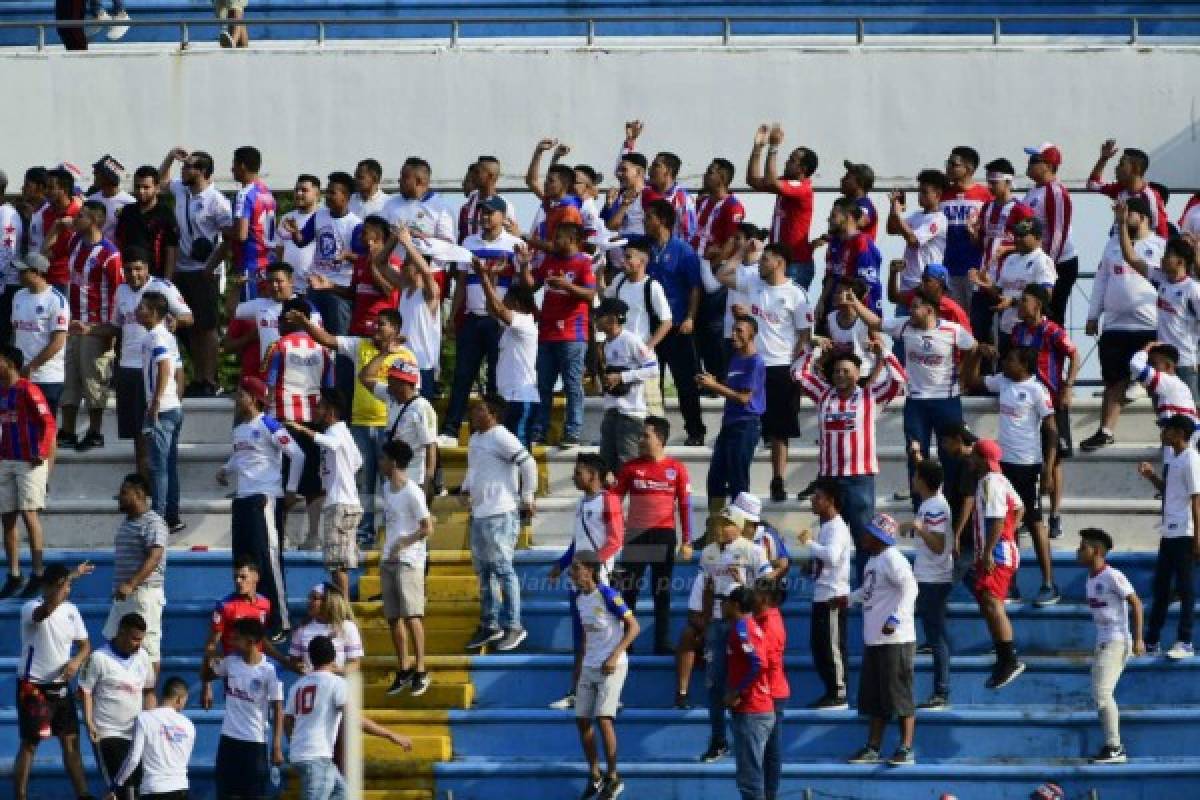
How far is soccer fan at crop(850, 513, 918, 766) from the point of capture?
17391mm

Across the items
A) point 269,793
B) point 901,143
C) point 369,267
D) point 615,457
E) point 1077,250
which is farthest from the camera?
point 901,143

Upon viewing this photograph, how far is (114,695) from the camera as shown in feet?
58.2

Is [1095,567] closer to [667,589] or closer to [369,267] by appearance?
[667,589]

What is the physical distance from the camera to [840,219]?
805 inches

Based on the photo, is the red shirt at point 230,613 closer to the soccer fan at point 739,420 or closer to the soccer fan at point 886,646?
the soccer fan at point 739,420

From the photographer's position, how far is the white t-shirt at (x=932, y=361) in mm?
19312

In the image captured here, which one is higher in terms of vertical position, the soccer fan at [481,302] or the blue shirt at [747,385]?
→ the soccer fan at [481,302]

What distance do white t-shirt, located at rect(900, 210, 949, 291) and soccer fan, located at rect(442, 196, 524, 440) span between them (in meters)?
3.00

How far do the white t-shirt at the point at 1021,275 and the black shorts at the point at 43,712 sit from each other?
7.26 meters

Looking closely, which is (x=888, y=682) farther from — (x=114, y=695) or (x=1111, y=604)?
(x=114, y=695)

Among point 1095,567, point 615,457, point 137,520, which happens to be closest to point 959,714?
point 1095,567

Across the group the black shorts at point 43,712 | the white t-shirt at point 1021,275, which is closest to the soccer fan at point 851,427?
Result: the white t-shirt at point 1021,275

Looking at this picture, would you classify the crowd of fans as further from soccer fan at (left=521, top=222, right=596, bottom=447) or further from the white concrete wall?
the white concrete wall

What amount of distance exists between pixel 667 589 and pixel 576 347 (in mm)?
2465
